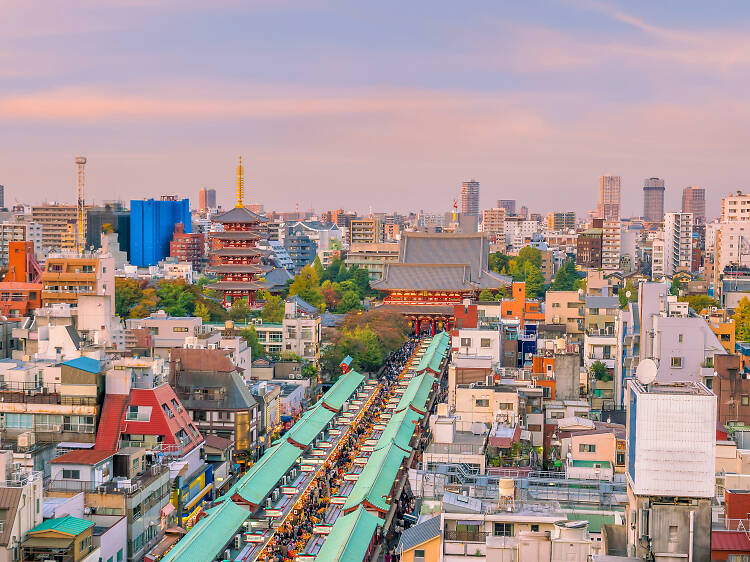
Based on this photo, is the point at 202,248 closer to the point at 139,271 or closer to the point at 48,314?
the point at 139,271

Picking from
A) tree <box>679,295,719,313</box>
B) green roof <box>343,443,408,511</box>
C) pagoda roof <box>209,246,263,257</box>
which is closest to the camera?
green roof <box>343,443,408,511</box>

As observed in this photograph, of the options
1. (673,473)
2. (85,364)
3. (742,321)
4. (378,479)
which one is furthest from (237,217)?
(673,473)

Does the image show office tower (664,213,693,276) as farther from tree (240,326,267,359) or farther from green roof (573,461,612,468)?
green roof (573,461,612,468)

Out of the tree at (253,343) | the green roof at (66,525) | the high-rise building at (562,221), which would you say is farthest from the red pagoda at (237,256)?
the high-rise building at (562,221)

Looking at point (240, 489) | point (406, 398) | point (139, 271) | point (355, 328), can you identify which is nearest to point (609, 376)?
point (406, 398)

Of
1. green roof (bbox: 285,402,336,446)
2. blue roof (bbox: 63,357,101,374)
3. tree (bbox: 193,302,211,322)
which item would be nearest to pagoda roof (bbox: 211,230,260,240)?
tree (bbox: 193,302,211,322)

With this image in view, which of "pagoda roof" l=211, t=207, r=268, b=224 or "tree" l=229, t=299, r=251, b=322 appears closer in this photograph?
"tree" l=229, t=299, r=251, b=322
